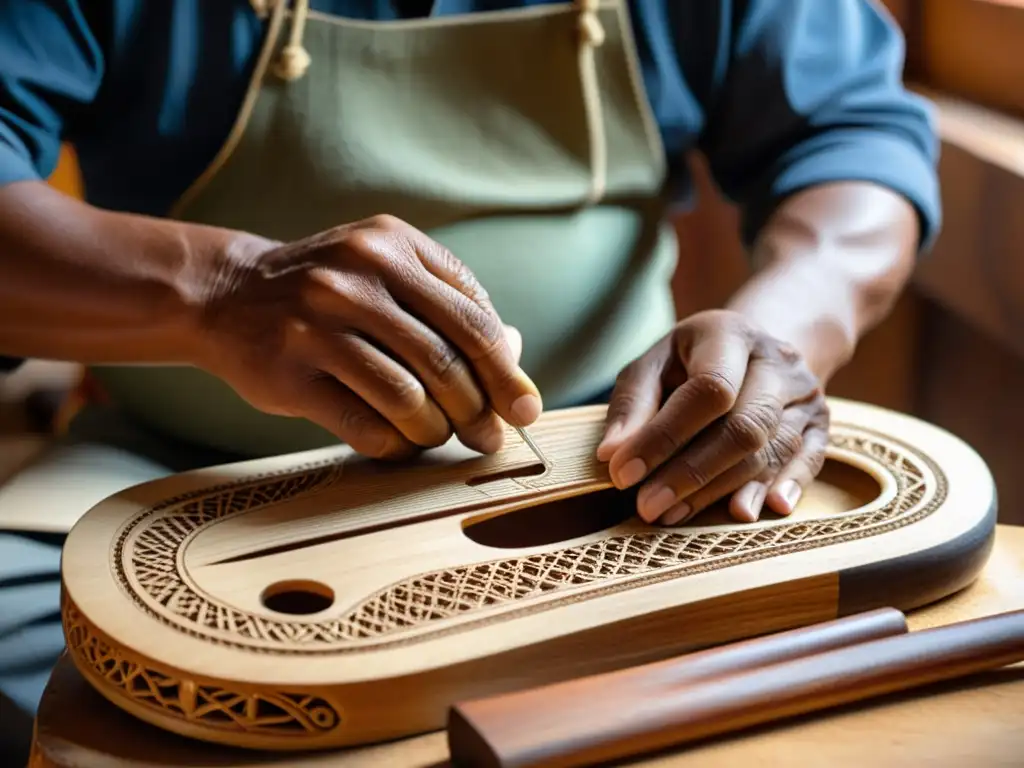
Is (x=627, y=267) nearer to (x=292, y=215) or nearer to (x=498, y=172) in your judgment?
(x=498, y=172)

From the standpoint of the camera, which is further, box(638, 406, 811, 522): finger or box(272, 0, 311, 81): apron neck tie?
box(272, 0, 311, 81): apron neck tie

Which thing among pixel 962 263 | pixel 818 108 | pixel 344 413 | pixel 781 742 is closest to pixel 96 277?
pixel 344 413

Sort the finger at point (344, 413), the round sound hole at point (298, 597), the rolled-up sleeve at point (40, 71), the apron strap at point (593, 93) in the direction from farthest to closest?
the apron strap at point (593, 93) → the rolled-up sleeve at point (40, 71) → the finger at point (344, 413) → the round sound hole at point (298, 597)

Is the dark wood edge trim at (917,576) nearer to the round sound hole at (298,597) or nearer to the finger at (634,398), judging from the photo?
the finger at (634,398)

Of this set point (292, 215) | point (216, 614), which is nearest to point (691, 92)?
point (292, 215)

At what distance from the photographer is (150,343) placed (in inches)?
34.1

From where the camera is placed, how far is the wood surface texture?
0.60m

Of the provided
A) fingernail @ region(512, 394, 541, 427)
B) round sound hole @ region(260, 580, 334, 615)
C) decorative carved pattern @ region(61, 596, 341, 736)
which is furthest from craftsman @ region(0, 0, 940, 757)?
decorative carved pattern @ region(61, 596, 341, 736)

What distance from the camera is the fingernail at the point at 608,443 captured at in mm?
812

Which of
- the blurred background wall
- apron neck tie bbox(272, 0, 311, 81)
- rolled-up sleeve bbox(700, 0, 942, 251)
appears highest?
apron neck tie bbox(272, 0, 311, 81)

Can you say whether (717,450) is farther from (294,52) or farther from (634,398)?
(294,52)

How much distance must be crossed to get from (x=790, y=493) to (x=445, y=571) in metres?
0.27

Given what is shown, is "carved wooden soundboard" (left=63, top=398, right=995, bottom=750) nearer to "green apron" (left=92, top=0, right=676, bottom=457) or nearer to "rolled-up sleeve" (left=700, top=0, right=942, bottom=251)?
"green apron" (left=92, top=0, right=676, bottom=457)

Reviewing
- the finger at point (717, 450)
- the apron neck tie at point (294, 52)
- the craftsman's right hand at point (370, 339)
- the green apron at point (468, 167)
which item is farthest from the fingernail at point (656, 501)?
the apron neck tie at point (294, 52)
